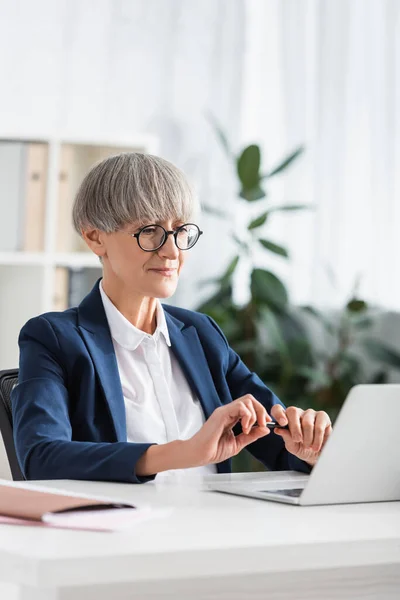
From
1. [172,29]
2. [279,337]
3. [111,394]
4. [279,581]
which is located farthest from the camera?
[172,29]

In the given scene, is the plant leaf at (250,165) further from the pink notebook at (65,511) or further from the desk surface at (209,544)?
the pink notebook at (65,511)

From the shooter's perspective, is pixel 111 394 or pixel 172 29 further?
pixel 172 29

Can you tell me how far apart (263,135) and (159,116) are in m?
0.51

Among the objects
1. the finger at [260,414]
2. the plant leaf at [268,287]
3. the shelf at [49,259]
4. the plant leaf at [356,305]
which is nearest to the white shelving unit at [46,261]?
the shelf at [49,259]

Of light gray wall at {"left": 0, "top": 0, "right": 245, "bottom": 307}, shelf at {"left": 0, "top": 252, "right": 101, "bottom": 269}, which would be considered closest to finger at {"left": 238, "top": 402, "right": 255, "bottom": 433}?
shelf at {"left": 0, "top": 252, "right": 101, "bottom": 269}

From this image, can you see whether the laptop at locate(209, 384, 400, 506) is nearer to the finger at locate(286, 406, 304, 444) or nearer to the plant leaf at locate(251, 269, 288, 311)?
the finger at locate(286, 406, 304, 444)

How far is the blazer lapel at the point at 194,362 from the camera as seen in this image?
1730 millimetres

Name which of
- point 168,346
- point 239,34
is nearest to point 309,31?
point 239,34

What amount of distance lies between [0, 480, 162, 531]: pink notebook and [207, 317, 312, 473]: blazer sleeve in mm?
633

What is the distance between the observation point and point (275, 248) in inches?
153

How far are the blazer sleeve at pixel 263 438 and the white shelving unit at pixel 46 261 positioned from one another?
1695mm

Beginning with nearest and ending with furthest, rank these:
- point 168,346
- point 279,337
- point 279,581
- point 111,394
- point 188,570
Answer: point 188,570
point 279,581
point 111,394
point 168,346
point 279,337

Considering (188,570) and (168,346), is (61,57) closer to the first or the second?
(168,346)

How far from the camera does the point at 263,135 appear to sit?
4305 mm
